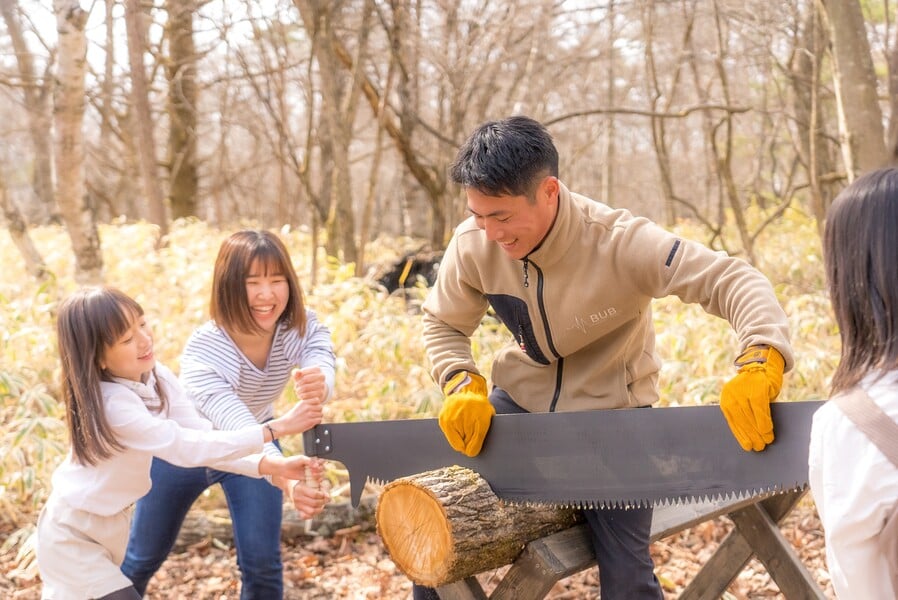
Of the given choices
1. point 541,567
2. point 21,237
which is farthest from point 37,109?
point 541,567

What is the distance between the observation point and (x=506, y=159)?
2.43 metres

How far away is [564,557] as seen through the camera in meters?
2.60

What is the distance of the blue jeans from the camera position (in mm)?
3025

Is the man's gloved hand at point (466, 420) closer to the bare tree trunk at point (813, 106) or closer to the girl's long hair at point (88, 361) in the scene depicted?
the girl's long hair at point (88, 361)

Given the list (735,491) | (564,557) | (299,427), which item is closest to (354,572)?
(299,427)

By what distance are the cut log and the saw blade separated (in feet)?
0.31

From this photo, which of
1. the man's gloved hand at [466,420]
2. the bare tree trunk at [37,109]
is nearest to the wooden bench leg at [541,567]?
the man's gloved hand at [466,420]

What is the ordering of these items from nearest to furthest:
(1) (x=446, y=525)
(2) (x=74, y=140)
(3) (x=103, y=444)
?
(1) (x=446, y=525)
(3) (x=103, y=444)
(2) (x=74, y=140)

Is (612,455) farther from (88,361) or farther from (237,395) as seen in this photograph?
(88,361)

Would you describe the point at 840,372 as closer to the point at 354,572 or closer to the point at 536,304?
the point at 536,304

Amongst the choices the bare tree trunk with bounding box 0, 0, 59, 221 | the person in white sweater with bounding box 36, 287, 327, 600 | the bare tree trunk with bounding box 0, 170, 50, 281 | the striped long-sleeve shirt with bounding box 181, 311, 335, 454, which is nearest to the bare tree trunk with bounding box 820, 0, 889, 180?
the striped long-sleeve shirt with bounding box 181, 311, 335, 454

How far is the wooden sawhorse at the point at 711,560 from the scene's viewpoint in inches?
101

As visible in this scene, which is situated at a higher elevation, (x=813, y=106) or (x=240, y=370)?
(x=813, y=106)

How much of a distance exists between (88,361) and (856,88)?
4467 millimetres
